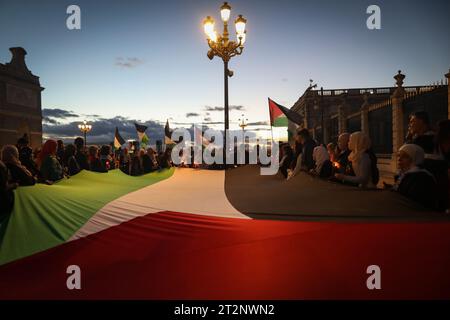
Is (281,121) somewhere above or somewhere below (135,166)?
above

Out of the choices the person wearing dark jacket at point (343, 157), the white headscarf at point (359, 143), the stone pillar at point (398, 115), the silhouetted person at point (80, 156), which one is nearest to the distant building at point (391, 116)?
the stone pillar at point (398, 115)

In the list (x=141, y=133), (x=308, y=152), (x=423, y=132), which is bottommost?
(x=308, y=152)

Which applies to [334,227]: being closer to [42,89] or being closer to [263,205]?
[263,205]

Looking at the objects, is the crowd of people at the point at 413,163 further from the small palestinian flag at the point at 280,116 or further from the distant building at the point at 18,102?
the distant building at the point at 18,102

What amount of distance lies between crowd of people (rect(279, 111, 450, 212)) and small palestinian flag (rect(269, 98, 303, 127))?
2.24 metres

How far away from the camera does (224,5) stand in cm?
1102

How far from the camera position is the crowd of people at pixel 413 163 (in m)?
2.83

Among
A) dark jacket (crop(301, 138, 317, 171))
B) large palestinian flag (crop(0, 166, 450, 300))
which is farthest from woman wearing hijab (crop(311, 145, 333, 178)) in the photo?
large palestinian flag (crop(0, 166, 450, 300))

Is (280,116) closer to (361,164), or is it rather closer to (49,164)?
(361,164)

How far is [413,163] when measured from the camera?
302 cm

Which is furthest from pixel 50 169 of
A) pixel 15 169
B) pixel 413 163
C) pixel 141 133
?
pixel 141 133

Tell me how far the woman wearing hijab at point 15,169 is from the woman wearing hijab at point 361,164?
3972 mm

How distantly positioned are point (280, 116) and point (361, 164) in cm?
454
